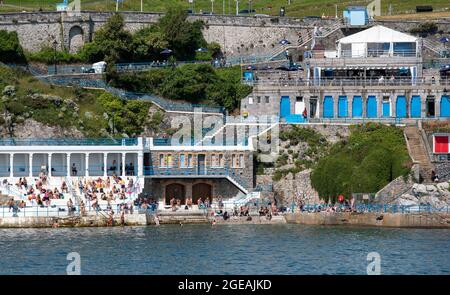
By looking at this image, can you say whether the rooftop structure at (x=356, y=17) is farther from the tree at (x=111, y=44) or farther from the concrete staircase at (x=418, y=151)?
the concrete staircase at (x=418, y=151)

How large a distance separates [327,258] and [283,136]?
2684cm

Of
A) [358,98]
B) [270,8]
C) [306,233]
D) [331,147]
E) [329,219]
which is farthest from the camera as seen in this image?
[270,8]

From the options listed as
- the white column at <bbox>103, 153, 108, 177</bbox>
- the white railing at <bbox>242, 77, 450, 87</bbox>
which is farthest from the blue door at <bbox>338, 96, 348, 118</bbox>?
the white column at <bbox>103, 153, 108, 177</bbox>

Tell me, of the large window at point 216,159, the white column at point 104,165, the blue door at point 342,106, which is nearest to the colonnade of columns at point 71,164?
the white column at point 104,165

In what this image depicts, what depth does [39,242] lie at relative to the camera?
62.5 m

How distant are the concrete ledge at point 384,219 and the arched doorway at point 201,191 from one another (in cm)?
896

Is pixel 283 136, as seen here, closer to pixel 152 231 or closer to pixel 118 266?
pixel 152 231

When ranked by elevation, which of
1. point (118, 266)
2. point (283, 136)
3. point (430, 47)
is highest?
point (430, 47)

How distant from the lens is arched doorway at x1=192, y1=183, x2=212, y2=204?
78.6 meters

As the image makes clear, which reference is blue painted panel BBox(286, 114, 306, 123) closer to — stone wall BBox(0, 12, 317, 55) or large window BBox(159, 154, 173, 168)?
large window BBox(159, 154, 173, 168)

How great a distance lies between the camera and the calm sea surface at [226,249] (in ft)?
173

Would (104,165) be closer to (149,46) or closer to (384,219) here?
(384,219)

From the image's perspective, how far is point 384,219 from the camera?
232 ft

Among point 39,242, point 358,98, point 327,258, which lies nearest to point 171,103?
point 358,98
